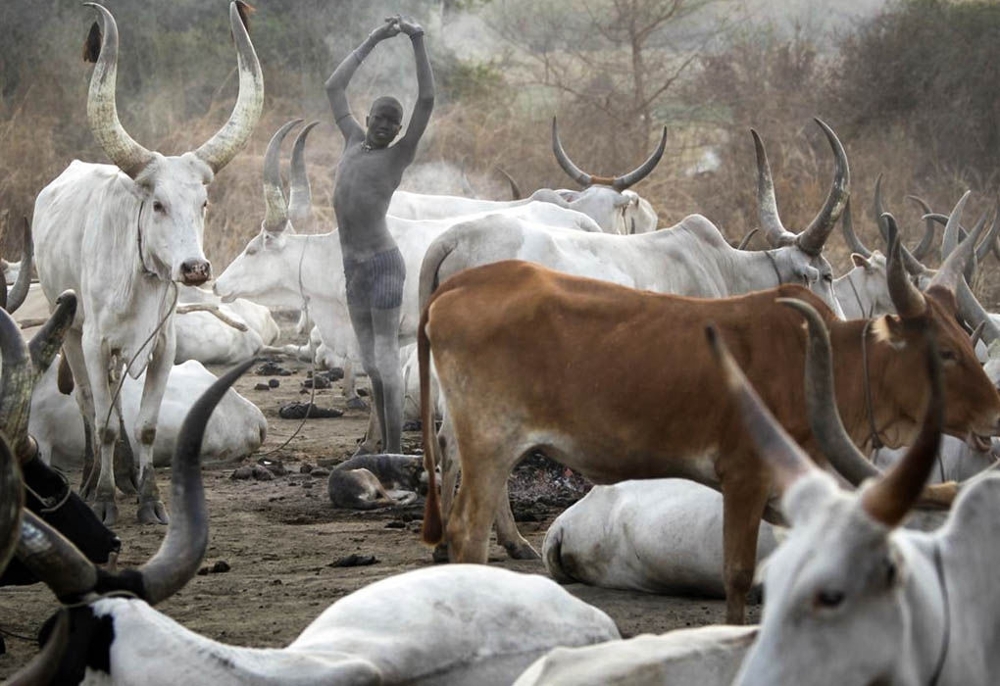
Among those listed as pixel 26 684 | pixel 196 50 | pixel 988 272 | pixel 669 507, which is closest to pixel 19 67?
pixel 196 50

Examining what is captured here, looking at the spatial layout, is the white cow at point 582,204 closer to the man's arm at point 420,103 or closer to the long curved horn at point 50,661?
the man's arm at point 420,103

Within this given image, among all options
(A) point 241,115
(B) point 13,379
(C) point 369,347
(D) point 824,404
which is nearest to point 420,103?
(A) point 241,115

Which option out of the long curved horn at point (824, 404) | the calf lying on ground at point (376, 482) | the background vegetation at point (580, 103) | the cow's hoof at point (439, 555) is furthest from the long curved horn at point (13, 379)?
the background vegetation at point (580, 103)

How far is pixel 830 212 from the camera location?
25.7 ft

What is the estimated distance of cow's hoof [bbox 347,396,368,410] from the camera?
12.0m

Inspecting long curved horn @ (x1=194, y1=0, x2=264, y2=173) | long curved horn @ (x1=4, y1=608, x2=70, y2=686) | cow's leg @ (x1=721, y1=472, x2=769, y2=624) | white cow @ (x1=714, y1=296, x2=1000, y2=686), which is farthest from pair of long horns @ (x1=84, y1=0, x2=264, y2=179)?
white cow @ (x1=714, y1=296, x2=1000, y2=686)

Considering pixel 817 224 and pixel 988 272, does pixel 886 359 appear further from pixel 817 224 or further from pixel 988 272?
pixel 988 272

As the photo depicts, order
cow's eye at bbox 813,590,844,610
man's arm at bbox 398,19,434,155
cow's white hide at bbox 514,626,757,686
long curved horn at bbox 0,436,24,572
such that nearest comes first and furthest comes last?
1. cow's eye at bbox 813,590,844,610
2. long curved horn at bbox 0,436,24,572
3. cow's white hide at bbox 514,626,757,686
4. man's arm at bbox 398,19,434,155

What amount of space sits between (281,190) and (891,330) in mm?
6151

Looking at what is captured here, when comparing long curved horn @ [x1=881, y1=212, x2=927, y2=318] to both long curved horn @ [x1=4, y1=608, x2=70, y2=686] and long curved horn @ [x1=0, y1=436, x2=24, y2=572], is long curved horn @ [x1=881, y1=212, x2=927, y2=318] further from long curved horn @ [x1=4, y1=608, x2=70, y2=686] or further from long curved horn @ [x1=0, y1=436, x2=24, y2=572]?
long curved horn @ [x1=0, y1=436, x2=24, y2=572]

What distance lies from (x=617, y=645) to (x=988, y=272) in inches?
502

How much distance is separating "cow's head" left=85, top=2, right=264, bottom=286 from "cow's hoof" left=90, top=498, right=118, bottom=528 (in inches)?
42.4

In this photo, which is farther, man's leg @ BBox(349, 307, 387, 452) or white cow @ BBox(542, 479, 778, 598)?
man's leg @ BBox(349, 307, 387, 452)

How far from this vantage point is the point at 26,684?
368 cm
